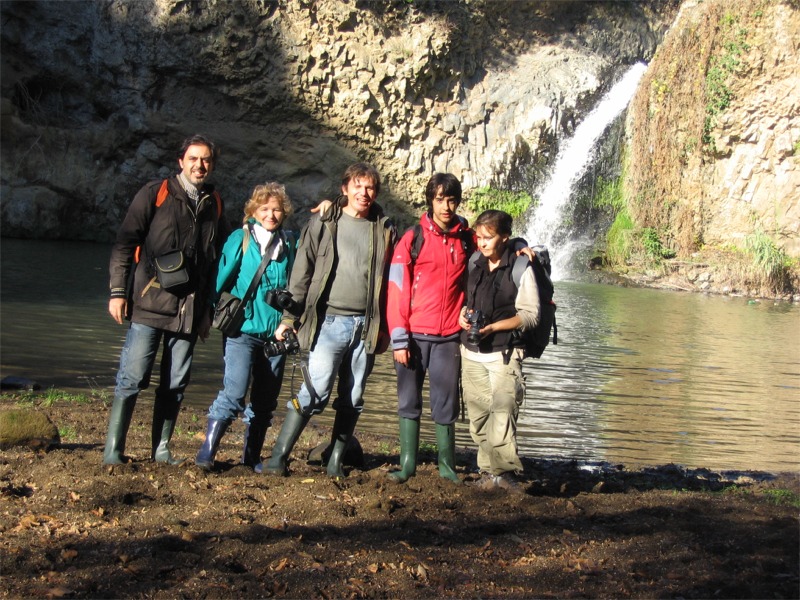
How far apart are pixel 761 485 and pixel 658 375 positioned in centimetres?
539

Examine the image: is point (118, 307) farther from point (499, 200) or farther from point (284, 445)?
point (499, 200)

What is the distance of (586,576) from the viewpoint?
371 cm

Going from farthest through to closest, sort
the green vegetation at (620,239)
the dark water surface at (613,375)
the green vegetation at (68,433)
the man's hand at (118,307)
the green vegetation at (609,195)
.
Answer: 1. the green vegetation at (609,195)
2. the green vegetation at (620,239)
3. the dark water surface at (613,375)
4. the green vegetation at (68,433)
5. the man's hand at (118,307)

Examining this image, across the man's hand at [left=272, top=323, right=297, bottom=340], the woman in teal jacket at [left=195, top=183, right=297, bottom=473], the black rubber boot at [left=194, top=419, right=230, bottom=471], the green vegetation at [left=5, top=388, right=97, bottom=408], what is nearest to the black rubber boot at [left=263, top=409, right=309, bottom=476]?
the woman in teal jacket at [left=195, top=183, right=297, bottom=473]

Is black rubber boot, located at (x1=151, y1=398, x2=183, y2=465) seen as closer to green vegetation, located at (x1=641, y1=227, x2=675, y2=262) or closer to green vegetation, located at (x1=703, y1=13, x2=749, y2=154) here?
green vegetation, located at (x1=641, y1=227, x2=675, y2=262)

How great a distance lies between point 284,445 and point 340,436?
355 mm

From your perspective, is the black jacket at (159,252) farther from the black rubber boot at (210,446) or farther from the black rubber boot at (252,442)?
the black rubber boot at (252,442)

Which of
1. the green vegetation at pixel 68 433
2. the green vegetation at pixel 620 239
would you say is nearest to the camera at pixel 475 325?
the green vegetation at pixel 68 433

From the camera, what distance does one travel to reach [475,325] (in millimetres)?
5148

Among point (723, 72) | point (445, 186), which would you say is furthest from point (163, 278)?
point (723, 72)

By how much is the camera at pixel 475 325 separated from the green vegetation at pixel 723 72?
78.1ft

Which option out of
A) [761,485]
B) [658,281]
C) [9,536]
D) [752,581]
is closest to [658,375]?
[761,485]

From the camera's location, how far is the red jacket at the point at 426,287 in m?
5.29

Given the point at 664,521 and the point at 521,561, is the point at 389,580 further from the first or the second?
the point at 664,521
